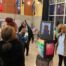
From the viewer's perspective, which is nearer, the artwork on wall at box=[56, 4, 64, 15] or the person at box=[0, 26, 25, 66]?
the person at box=[0, 26, 25, 66]

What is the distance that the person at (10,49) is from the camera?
12.3 feet

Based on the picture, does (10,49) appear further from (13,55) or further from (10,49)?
(13,55)

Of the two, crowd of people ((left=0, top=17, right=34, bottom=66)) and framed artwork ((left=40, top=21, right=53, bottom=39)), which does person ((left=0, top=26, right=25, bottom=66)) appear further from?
framed artwork ((left=40, top=21, right=53, bottom=39))

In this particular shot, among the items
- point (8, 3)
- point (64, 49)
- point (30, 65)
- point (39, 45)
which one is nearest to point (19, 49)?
point (39, 45)

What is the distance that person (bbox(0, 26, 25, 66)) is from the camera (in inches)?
148

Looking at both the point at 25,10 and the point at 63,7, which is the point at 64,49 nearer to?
the point at 63,7

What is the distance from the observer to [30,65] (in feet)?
29.4

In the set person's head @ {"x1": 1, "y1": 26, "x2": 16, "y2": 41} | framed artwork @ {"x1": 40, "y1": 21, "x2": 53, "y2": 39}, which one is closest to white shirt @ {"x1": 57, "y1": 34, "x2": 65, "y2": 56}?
framed artwork @ {"x1": 40, "y1": 21, "x2": 53, "y2": 39}

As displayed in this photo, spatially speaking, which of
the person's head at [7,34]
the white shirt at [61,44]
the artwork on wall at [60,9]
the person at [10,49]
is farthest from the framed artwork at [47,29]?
the artwork on wall at [60,9]

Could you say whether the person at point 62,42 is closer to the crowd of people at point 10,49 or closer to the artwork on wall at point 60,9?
the crowd of people at point 10,49

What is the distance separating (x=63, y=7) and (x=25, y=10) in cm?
520

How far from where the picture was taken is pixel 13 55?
387cm

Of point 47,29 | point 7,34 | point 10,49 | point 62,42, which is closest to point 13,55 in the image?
point 10,49

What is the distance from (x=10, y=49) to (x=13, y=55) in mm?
130
